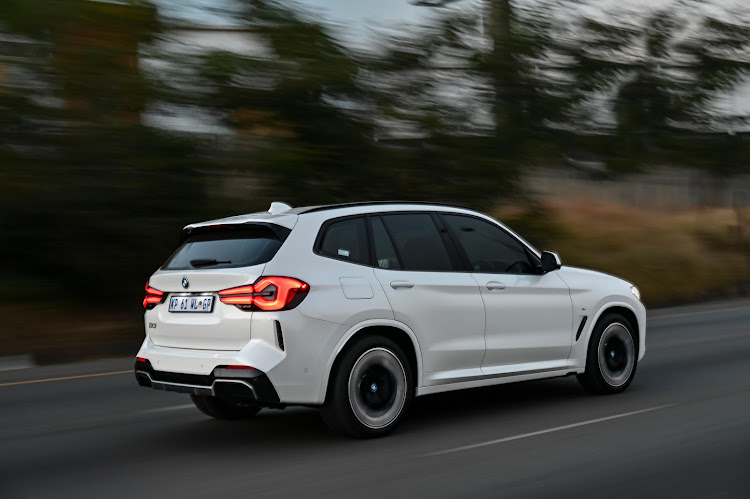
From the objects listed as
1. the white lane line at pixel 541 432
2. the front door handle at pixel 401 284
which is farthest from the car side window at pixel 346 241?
the white lane line at pixel 541 432

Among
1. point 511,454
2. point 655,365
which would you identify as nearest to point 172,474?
point 511,454

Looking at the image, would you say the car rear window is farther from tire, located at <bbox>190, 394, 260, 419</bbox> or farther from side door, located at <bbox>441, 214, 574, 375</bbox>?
side door, located at <bbox>441, 214, 574, 375</bbox>

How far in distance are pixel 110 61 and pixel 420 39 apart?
688cm

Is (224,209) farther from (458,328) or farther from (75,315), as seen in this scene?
(458,328)

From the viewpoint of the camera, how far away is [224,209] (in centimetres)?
1580

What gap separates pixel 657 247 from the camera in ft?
83.3

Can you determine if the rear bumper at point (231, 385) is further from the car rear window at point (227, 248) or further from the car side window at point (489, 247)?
the car side window at point (489, 247)

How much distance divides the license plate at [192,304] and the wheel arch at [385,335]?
2.94 feet

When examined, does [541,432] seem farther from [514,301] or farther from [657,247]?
[657,247]

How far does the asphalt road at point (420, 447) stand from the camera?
586cm

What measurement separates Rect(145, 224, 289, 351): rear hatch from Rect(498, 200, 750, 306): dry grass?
44.2ft

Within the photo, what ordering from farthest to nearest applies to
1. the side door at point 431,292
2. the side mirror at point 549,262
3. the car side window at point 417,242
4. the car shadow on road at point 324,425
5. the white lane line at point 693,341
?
the white lane line at point 693,341 → the side mirror at point 549,262 → the car side window at point 417,242 → the side door at point 431,292 → the car shadow on road at point 324,425

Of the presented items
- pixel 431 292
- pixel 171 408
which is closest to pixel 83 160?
pixel 171 408

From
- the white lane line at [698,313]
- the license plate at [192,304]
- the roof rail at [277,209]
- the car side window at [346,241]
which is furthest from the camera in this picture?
the white lane line at [698,313]
